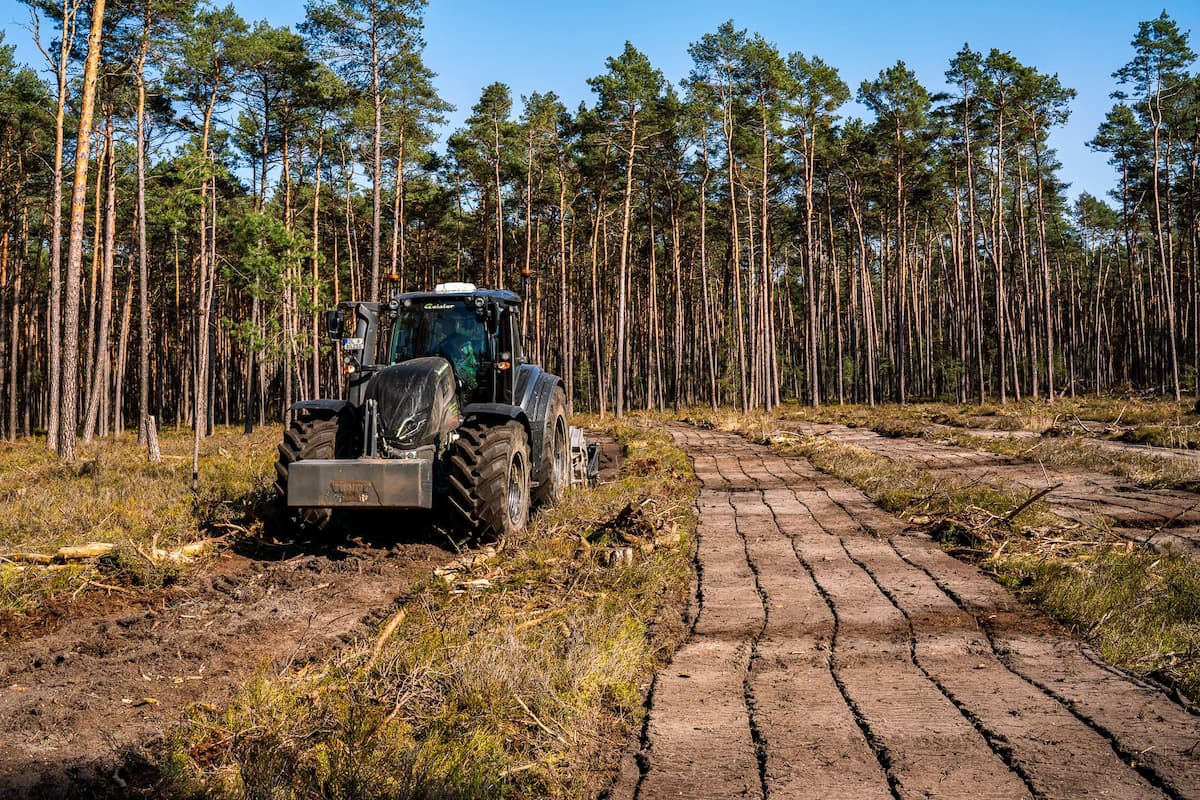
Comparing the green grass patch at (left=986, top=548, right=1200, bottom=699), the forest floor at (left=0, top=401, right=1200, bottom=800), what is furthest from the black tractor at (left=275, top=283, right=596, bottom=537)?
the green grass patch at (left=986, top=548, right=1200, bottom=699)

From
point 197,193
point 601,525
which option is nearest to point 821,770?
point 601,525

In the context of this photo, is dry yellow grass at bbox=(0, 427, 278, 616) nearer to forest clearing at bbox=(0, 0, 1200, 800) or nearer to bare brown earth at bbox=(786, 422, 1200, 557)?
forest clearing at bbox=(0, 0, 1200, 800)

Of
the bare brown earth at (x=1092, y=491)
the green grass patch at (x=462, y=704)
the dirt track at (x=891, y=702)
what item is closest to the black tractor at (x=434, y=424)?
the green grass patch at (x=462, y=704)

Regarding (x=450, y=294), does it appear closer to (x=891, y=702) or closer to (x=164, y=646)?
(x=164, y=646)

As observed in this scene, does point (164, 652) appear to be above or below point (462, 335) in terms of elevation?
below

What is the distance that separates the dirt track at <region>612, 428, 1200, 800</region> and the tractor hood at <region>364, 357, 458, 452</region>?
9.90ft

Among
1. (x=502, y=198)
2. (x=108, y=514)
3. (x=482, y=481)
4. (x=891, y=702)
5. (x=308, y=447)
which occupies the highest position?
(x=502, y=198)

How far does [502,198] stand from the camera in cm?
3831

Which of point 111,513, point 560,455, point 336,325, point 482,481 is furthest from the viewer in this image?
point 560,455

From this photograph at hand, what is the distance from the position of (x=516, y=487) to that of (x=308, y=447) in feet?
6.77

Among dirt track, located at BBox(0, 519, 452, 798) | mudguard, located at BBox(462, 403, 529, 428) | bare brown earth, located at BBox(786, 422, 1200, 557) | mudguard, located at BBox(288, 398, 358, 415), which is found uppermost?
mudguard, located at BBox(288, 398, 358, 415)

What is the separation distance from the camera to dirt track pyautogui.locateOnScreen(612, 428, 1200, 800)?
3057mm

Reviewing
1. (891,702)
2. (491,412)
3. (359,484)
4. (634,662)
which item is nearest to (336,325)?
(491,412)

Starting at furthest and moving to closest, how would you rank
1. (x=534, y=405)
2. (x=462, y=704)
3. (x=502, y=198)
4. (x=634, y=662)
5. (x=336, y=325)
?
(x=502, y=198) < (x=534, y=405) < (x=336, y=325) < (x=634, y=662) < (x=462, y=704)
